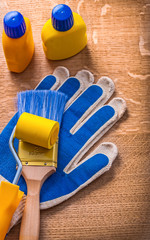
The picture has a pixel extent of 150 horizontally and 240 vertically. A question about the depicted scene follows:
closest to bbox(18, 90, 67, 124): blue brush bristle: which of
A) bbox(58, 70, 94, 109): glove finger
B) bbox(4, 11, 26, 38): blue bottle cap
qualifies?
bbox(58, 70, 94, 109): glove finger

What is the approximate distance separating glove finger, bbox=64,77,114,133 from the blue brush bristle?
2 centimetres

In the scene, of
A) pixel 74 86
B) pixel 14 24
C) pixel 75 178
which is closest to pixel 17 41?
pixel 14 24

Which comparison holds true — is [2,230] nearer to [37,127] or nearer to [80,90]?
[37,127]

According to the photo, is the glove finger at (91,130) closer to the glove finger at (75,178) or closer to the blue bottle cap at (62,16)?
the glove finger at (75,178)

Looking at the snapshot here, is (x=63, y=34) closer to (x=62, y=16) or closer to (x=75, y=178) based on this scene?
(x=62, y=16)

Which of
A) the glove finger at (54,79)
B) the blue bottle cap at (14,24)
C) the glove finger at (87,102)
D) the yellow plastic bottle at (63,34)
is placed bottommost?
the glove finger at (87,102)

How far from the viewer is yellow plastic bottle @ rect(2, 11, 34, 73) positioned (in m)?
0.66

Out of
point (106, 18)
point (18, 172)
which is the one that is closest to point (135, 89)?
point (106, 18)

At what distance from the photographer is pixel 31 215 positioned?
0.61m

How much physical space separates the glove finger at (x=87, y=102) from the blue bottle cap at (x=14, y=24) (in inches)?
7.2

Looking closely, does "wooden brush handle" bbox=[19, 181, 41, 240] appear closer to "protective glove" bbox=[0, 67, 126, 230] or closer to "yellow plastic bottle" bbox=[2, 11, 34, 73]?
"protective glove" bbox=[0, 67, 126, 230]

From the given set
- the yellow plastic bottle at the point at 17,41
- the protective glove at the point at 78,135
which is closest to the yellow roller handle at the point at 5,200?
the protective glove at the point at 78,135

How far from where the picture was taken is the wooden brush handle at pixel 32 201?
0.60 m

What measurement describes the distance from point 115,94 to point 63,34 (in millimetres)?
167
